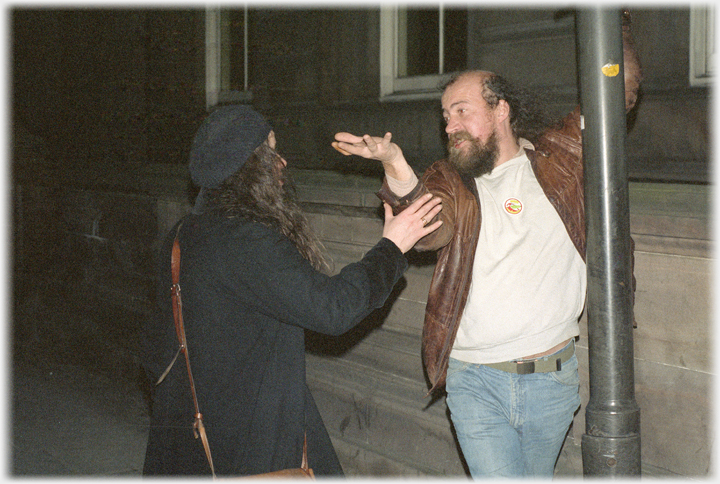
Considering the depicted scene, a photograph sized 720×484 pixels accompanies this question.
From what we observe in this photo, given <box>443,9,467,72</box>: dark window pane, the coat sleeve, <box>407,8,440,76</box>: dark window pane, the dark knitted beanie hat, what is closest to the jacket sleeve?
the coat sleeve

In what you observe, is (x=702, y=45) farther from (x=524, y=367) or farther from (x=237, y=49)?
(x=237, y=49)

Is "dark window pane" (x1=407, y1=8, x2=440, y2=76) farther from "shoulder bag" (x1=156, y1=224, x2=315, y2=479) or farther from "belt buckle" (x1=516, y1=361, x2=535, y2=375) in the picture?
"shoulder bag" (x1=156, y1=224, x2=315, y2=479)

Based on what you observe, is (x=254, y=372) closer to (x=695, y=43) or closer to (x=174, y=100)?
(x=695, y=43)

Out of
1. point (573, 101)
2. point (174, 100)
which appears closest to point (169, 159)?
point (174, 100)

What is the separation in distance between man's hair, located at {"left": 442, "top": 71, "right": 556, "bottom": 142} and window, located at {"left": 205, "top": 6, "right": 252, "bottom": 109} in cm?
428

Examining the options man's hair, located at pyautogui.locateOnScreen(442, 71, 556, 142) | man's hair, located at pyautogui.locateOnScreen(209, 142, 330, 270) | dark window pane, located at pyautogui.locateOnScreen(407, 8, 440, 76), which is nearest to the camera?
man's hair, located at pyautogui.locateOnScreen(209, 142, 330, 270)

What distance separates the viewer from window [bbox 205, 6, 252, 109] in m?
7.62

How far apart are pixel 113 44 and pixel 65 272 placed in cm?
299

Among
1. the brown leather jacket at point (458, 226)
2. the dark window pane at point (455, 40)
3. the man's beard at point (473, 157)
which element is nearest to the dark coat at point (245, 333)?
the brown leather jacket at point (458, 226)

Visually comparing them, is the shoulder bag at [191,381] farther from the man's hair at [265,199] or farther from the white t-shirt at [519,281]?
the white t-shirt at [519,281]

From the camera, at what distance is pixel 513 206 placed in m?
3.40

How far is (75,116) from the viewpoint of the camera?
9961mm

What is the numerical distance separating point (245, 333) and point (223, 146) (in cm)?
64

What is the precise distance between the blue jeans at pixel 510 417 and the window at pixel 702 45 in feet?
5.44
